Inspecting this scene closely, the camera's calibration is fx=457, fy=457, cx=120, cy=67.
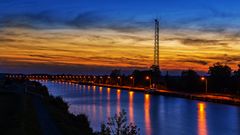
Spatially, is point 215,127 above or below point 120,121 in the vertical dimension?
below

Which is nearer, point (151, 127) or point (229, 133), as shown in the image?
point (229, 133)

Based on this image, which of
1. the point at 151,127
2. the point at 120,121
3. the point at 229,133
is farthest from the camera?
the point at 151,127

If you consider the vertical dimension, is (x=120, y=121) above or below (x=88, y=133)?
above

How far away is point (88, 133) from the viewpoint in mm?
26922

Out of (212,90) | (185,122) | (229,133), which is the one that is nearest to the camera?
(229,133)

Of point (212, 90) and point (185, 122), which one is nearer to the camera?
point (185, 122)

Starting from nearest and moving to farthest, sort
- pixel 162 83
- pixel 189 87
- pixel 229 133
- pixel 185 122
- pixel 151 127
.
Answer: pixel 229 133, pixel 151 127, pixel 185 122, pixel 189 87, pixel 162 83

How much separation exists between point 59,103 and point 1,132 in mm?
27638

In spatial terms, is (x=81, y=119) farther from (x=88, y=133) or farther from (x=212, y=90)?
(x=212, y=90)

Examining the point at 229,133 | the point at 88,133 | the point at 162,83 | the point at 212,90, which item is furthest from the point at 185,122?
the point at 162,83

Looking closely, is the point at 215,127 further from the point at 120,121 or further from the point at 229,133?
the point at 120,121

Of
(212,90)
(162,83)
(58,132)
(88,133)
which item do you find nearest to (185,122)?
(88,133)

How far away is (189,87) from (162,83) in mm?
33149

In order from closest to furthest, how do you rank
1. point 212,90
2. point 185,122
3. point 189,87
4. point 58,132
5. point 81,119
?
point 58,132, point 81,119, point 185,122, point 212,90, point 189,87
